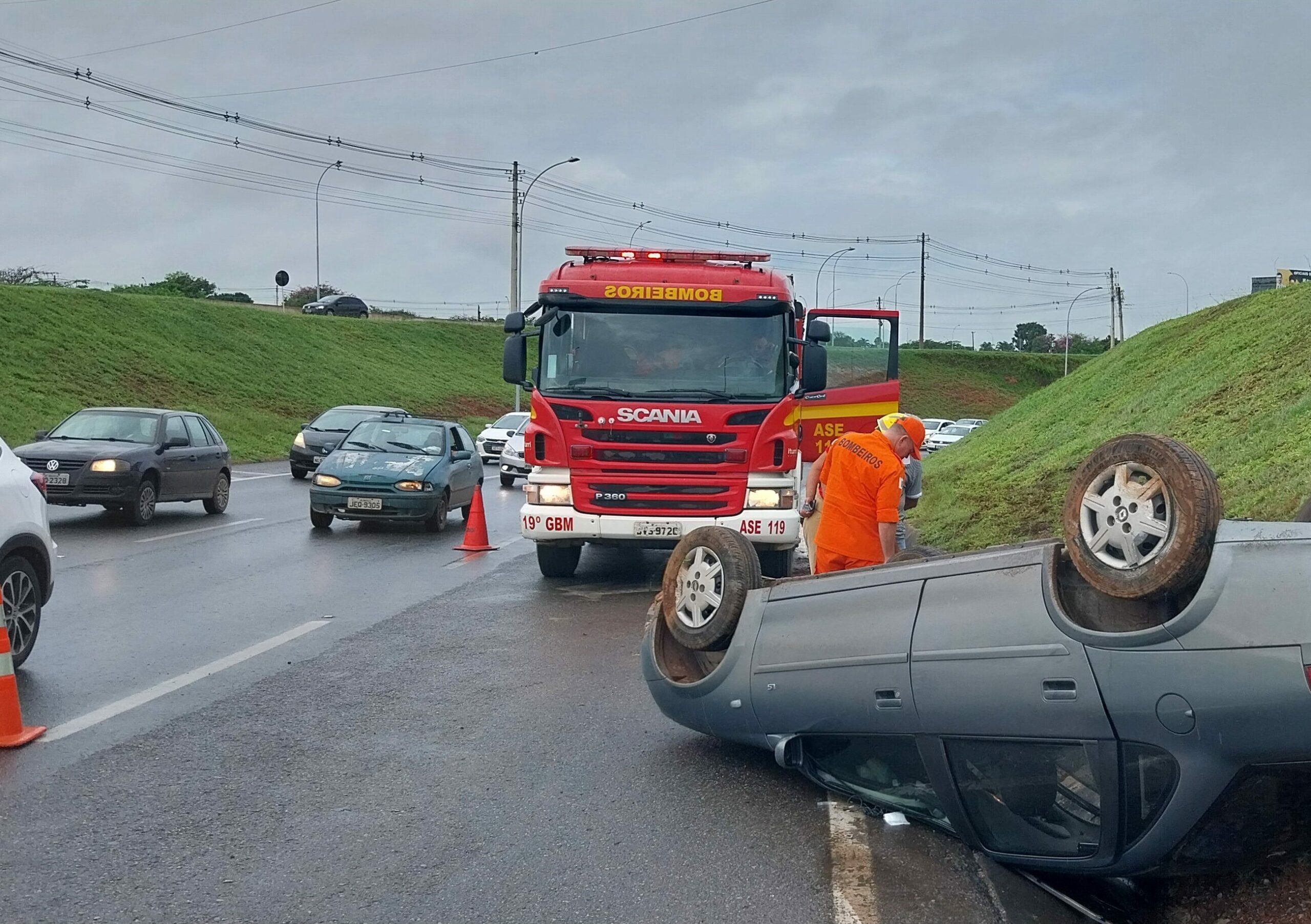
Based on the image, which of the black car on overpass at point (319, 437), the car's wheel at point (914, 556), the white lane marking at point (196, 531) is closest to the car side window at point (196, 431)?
the white lane marking at point (196, 531)

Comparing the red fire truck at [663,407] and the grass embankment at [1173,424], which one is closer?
the red fire truck at [663,407]

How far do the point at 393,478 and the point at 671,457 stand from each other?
6.48m

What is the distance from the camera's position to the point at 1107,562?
4098 millimetres

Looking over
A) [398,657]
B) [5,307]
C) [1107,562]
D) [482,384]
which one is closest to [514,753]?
[398,657]

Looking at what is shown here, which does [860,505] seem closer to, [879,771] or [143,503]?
[879,771]

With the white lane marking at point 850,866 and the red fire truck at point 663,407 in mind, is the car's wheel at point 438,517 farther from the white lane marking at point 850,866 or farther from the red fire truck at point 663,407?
the white lane marking at point 850,866

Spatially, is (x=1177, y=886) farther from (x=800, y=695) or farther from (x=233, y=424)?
(x=233, y=424)

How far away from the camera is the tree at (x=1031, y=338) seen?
441 ft

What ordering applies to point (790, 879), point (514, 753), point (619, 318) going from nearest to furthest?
point (790, 879) < point (514, 753) < point (619, 318)

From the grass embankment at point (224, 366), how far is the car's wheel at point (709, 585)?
29.9 m

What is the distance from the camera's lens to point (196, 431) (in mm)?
19234

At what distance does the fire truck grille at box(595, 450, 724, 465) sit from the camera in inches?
455

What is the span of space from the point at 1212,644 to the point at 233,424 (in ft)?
131

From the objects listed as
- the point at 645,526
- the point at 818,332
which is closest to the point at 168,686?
the point at 645,526
